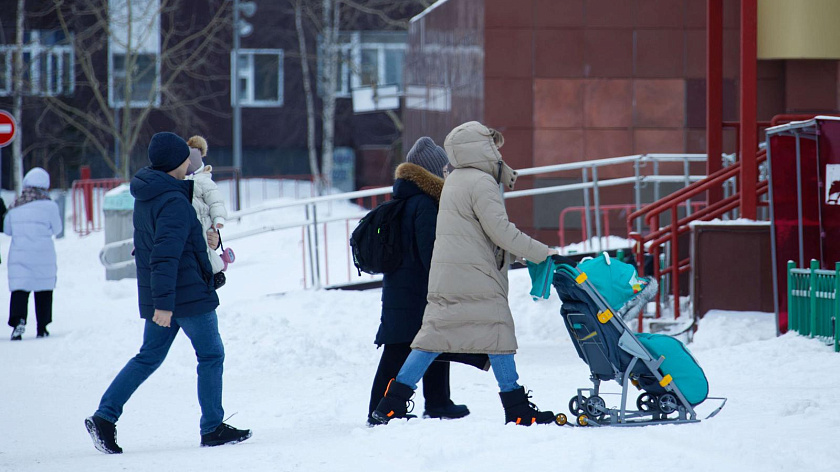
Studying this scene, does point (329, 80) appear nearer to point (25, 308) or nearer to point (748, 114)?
point (25, 308)

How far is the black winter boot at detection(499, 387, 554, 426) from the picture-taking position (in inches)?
Answer: 205

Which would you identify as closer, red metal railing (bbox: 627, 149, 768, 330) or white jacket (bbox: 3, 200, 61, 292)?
red metal railing (bbox: 627, 149, 768, 330)

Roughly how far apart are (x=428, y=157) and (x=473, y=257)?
779mm

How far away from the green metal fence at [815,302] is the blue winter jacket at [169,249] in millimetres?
4594

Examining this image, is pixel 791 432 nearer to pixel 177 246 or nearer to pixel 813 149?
pixel 177 246

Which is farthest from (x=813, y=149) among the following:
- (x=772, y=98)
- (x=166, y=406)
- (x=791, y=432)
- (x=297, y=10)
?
(x=297, y=10)

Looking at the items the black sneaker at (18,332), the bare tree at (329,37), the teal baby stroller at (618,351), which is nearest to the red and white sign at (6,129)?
the black sneaker at (18,332)

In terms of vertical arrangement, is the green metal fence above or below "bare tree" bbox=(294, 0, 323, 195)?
below

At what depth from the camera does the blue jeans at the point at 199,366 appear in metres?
5.19

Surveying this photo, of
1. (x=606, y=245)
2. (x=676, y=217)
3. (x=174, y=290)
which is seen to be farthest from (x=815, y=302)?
(x=174, y=290)

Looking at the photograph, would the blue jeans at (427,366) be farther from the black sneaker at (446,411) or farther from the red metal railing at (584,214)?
the red metal railing at (584,214)

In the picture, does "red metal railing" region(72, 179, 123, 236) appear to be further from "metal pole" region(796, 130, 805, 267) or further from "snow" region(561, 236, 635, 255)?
"metal pole" region(796, 130, 805, 267)

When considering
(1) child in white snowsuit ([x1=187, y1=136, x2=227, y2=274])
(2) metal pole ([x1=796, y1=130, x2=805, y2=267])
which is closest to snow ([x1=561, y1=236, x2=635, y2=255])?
(2) metal pole ([x1=796, y1=130, x2=805, y2=267])

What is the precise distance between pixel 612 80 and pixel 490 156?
9.86 metres
